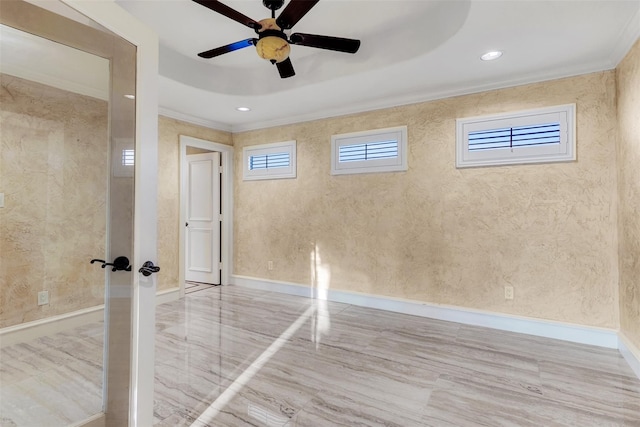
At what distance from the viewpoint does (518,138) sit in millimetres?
3127

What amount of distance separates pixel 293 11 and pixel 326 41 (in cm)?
40

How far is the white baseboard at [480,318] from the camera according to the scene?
2.86 metres

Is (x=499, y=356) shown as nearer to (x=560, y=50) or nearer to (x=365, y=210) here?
(x=365, y=210)

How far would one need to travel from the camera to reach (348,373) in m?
2.35

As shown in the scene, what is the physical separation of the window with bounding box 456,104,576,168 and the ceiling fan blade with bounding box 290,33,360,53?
68.4 inches

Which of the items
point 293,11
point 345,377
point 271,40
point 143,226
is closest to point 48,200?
point 143,226

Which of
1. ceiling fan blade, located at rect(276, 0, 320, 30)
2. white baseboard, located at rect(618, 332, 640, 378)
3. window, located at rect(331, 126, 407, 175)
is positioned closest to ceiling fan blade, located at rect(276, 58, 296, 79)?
ceiling fan blade, located at rect(276, 0, 320, 30)

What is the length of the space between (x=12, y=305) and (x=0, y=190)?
669 mm

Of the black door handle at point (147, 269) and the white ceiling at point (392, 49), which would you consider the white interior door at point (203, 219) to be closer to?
the white ceiling at point (392, 49)

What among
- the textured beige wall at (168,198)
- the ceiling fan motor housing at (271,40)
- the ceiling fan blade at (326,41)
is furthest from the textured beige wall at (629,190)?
the textured beige wall at (168,198)

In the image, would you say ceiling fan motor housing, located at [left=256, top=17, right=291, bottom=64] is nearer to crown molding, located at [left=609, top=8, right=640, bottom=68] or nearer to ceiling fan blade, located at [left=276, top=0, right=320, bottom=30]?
ceiling fan blade, located at [left=276, top=0, right=320, bottom=30]

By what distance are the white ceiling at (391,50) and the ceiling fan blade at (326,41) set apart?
0.47 meters

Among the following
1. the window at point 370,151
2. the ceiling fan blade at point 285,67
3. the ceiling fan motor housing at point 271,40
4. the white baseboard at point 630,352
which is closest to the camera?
the ceiling fan motor housing at point 271,40

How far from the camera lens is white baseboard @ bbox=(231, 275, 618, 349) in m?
2.86
